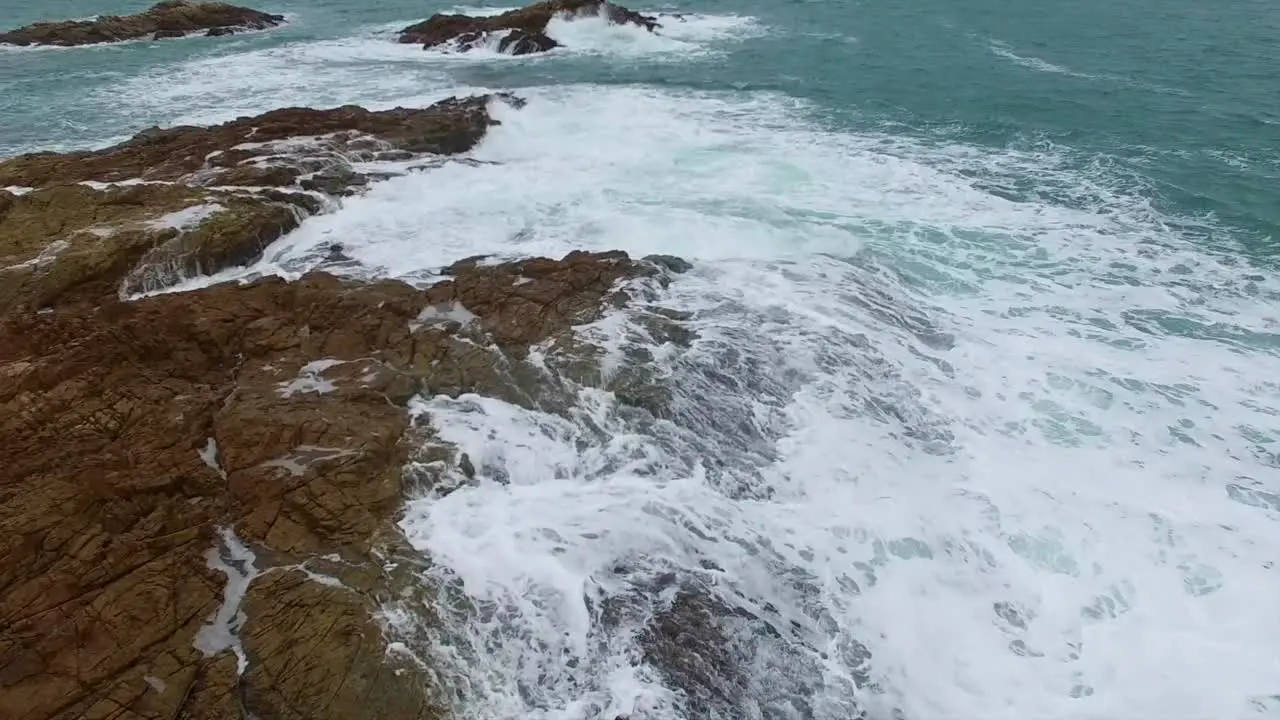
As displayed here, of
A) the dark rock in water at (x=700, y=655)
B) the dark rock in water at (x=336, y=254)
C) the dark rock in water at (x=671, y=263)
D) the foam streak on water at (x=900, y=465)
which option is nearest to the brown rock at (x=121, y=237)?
the foam streak on water at (x=900, y=465)

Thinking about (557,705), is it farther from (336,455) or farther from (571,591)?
(336,455)

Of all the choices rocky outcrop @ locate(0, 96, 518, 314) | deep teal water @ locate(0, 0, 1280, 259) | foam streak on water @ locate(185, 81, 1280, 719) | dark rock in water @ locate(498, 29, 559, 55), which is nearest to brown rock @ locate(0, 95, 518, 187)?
rocky outcrop @ locate(0, 96, 518, 314)

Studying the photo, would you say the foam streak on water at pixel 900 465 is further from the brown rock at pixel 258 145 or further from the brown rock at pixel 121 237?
the brown rock at pixel 258 145

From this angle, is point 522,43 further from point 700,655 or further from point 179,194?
point 700,655

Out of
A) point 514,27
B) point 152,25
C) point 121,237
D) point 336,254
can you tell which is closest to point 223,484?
point 336,254

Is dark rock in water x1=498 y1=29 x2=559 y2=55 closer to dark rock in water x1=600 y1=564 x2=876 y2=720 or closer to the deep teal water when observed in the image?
the deep teal water
